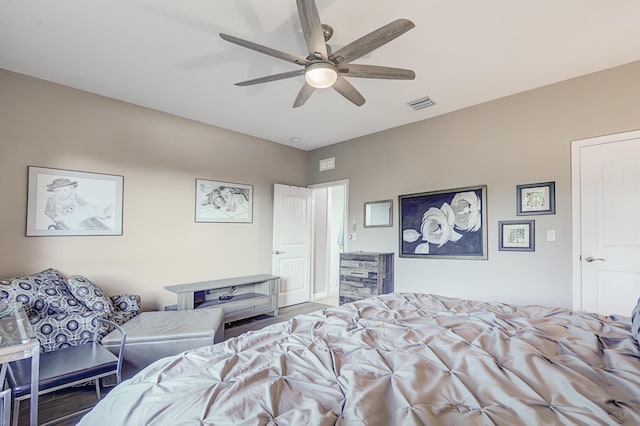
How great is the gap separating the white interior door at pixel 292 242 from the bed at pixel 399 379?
3.54 meters

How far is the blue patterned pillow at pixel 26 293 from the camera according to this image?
8.04 ft

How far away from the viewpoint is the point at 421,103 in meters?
3.70

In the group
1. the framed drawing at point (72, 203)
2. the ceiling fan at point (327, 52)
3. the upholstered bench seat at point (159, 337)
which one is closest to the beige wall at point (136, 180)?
the framed drawing at point (72, 203)

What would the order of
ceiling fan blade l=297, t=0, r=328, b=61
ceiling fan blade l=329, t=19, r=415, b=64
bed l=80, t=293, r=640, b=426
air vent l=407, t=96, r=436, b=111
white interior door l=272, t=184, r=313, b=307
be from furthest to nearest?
white interior door l=272, t=184, r=313, b=307
air vent l=407, t=96, r=436, b=111
ceiling fan blade l=329, t=19, r=415, b=64
ceiling fan blade l=297, t=0, r=328, b=61
bed l=80, t=293, r=640, b=426

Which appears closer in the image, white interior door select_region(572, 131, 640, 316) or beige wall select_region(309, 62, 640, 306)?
white interior door select_region(572, 131, 640, 316)

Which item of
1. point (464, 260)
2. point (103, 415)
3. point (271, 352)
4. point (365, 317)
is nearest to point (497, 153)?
point (464, 260)

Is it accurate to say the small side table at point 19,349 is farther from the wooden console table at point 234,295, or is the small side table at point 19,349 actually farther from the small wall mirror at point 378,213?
the small wall mirror at point 378,213

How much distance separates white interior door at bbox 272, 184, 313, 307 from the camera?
515 cm

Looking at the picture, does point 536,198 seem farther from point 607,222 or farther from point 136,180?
point 136,180

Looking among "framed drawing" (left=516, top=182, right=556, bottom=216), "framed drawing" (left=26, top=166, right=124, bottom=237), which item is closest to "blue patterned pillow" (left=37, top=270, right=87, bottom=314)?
"framed drawing" (left=26, top=166, right=124, bottom=237)

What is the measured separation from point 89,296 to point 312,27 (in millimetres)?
2977

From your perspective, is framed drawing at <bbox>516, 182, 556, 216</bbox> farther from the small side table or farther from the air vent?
the small side table

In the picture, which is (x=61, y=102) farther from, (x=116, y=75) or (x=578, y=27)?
(x=578, y=27)

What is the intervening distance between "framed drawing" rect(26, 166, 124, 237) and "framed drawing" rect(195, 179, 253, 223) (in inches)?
39.0
